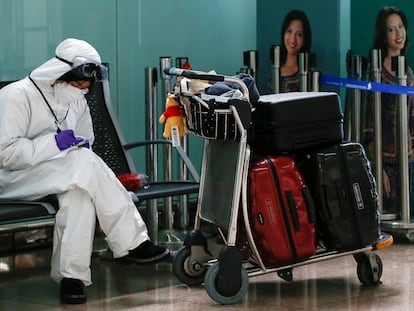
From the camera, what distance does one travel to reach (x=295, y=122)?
16.1 feet

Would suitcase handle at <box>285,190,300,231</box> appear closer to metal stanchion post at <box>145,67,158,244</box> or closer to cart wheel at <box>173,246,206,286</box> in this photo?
cart wheel at <box>173,246,206,286</box>

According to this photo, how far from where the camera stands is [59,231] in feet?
16.2

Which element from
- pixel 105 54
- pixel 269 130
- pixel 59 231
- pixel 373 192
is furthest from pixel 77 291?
pixel 105 54

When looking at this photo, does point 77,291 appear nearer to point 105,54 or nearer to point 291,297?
point 291,297

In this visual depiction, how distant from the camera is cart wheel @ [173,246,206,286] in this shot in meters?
5.10

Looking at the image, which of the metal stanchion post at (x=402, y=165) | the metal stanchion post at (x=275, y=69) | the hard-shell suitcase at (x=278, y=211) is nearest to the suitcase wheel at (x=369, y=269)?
the hard-shell suitcase at (x=278, y=211)

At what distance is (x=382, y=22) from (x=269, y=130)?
1970 mm

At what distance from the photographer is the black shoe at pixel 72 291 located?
4.89 meters

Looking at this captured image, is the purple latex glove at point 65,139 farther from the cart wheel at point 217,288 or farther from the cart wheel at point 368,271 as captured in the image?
the cart wheel at point 368,271

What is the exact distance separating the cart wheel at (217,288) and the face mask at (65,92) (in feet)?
3.70

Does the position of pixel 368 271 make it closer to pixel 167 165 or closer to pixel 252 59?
pixel 167 165

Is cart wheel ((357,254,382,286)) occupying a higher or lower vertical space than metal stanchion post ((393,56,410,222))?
lower

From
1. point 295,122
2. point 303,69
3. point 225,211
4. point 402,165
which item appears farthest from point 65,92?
point 402,165

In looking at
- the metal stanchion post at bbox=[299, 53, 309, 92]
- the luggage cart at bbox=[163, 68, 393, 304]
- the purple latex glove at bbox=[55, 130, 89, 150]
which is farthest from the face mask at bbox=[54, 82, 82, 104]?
the metal stanchion post at bbox=[299, 53, 309, 92]
